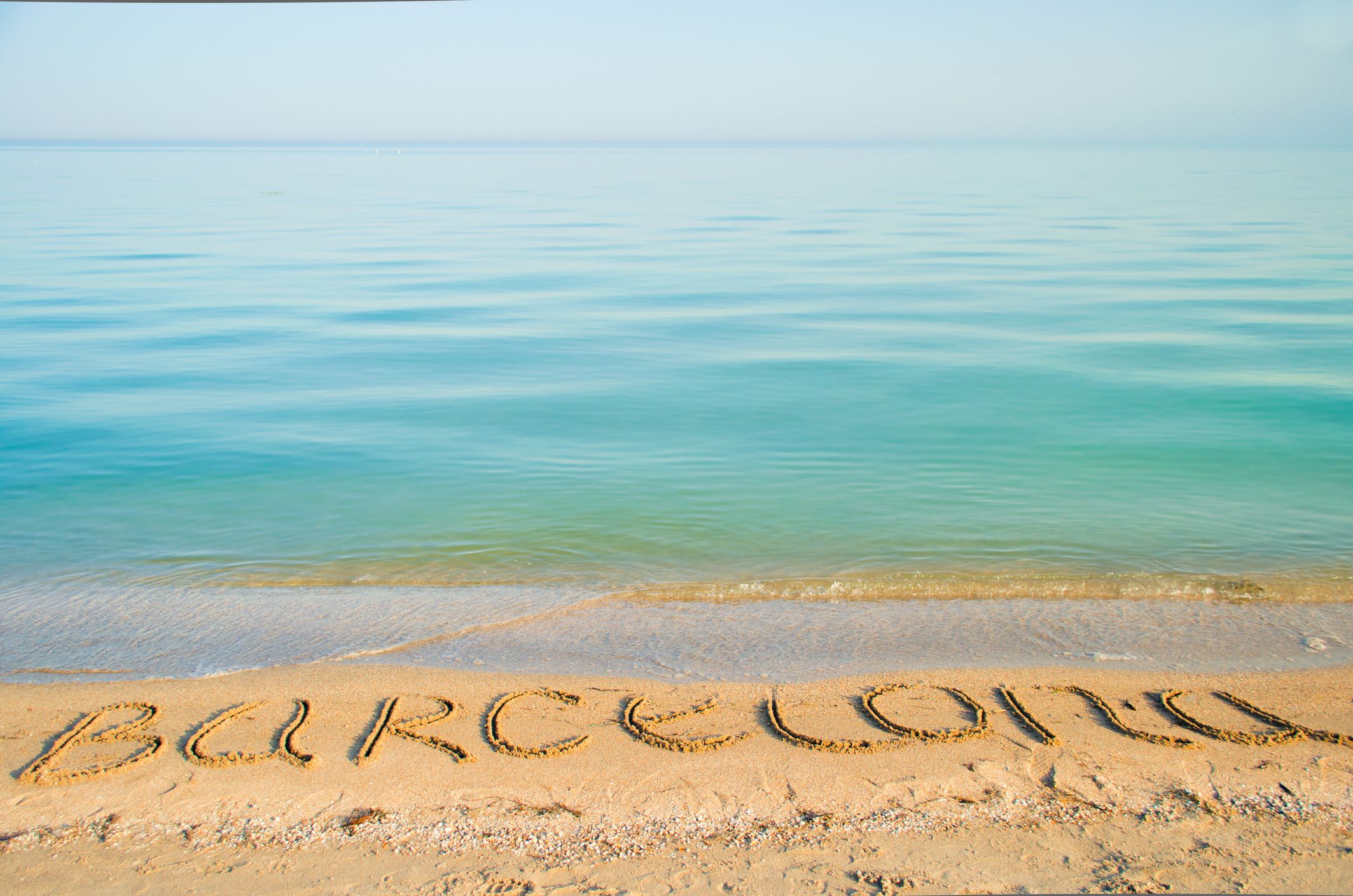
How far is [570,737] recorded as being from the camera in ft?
16.3

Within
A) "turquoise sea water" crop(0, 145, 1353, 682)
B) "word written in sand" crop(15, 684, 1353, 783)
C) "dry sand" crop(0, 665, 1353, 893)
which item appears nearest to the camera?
"dry sand" crop(0, 665, 1353, 893)

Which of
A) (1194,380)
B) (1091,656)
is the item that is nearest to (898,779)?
(1091,656)

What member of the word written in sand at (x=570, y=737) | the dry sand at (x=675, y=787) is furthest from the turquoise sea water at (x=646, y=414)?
the dry sand at (x=675, y=787)

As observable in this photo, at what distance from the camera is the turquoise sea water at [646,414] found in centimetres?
809

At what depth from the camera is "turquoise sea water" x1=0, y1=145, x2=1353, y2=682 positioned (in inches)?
319

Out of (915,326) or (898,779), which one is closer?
(898,779)

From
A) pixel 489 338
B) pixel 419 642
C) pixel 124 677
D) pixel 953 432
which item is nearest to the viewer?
pixel 124 677

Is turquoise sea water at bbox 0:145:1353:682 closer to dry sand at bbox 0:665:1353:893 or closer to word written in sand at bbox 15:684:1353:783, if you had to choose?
word written in sand at bbox 15:684:1353:783

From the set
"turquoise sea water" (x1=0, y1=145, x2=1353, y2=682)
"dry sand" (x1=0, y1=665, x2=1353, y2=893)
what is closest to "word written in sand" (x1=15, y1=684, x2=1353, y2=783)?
"dry sand" (x1=0, y1=665, x2=1353, y2=893)

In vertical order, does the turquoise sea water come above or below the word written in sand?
above

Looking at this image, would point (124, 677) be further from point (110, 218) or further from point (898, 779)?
point (110, 218)

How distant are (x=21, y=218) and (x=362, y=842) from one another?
42.5 meters

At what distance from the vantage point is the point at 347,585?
7.56 meters

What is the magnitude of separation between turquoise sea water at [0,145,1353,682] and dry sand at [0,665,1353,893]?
1.37 meters
